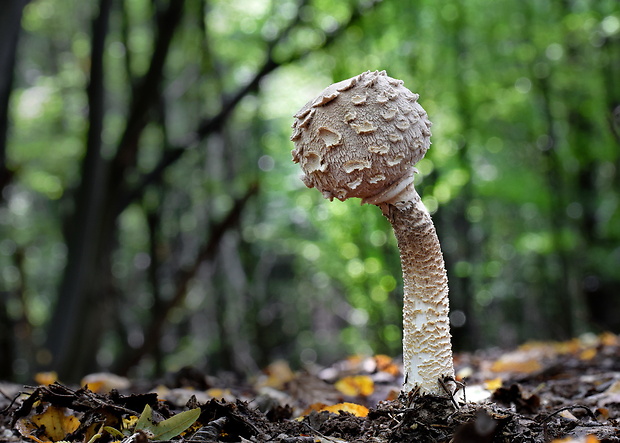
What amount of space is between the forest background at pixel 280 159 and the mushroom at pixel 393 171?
384 cm

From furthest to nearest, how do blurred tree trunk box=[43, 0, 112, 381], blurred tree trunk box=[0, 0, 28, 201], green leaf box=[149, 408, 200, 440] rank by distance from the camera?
Result: 1. blurred tree trunk box=[43, 0, 112, 381]
2. blurred tree trunk box=[0, 0, 28, 201]
3. green leaf box=[149, 408, 200, 440]

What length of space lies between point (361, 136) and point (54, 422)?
5.65 ft

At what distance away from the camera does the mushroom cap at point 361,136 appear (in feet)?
7.34

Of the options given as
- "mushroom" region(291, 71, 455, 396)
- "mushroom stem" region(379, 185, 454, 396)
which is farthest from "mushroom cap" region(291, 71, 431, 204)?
"mushroom stem" region(379, 185, 454, 396)

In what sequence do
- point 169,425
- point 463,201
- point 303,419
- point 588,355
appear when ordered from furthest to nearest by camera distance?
1. point 463,201
2. point 588,355
3. point 303,419
4. point 169,425

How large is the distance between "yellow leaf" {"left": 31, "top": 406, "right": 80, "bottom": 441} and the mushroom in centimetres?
142

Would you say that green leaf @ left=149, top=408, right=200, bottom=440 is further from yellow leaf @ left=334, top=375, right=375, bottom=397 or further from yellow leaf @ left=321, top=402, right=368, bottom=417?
yellow leaf @ left=334, top=375, right=375, bottom=397

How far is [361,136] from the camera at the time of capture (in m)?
2.24

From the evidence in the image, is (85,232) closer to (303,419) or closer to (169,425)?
(303,419)

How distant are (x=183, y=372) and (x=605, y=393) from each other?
2.72 m

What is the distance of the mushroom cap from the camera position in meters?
2.24

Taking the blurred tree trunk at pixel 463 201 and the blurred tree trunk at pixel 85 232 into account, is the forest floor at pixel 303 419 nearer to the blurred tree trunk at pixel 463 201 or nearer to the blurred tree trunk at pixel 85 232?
the blurred tree trunk at pixel 85 232

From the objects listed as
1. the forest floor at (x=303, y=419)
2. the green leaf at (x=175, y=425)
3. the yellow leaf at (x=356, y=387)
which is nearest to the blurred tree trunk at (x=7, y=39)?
the forest floor at (x=303, y=419)

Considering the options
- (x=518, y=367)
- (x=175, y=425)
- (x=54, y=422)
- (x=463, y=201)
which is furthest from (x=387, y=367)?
(x=463, y=201)
